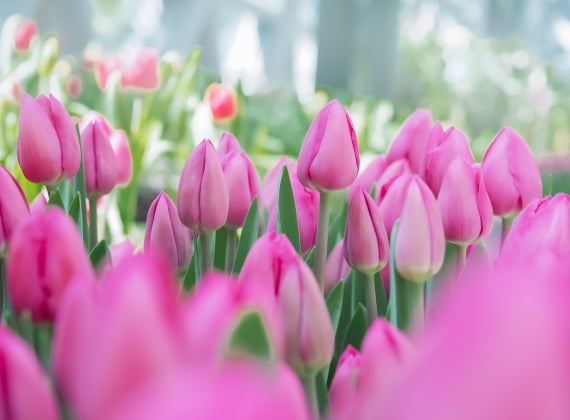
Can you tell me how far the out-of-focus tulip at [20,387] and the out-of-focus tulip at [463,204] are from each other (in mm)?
213

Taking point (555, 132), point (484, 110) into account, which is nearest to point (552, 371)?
point (555, 132)

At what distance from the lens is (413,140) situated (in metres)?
→ 0.44

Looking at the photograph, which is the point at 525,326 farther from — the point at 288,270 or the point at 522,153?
the point at 522,153

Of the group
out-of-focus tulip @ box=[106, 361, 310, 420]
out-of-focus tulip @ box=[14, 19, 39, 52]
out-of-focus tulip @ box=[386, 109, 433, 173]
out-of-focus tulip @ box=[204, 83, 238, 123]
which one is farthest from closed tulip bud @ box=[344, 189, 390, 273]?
out-of-focus tulip @ box=[14, 19, 39, 52]

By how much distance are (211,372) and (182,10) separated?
3.64 m

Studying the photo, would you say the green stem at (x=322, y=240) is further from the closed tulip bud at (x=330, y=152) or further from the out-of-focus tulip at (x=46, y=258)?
the out-of-focus tulip at (x=46, y=258)

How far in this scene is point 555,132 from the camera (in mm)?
4914

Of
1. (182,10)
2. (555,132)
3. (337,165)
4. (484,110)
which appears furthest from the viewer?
(484,110)

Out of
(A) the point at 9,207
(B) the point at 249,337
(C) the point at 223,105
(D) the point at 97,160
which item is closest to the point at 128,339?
(B) the point at 249,337

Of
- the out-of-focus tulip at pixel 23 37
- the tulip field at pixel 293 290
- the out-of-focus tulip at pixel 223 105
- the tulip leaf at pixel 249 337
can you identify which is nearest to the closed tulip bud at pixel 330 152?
the tulip field at pixel 293 290

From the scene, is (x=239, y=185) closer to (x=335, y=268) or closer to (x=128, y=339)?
(x=335, y=268)

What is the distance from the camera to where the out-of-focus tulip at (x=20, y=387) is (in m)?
0.15

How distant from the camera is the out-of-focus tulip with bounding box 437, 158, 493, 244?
0.33 metres

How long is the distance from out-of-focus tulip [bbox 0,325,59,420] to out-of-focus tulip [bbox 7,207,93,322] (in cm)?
5
